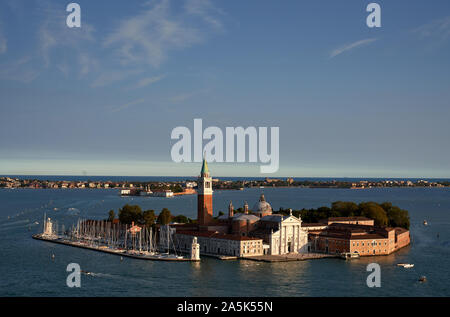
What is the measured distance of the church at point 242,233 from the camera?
41.4 metres

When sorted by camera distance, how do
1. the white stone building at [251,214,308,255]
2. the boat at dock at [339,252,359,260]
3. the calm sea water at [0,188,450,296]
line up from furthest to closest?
the white stone building at [251,214,308,255] → the boat at dock at [339,252,359,260] → the calm sea water at [0,188,450,296]

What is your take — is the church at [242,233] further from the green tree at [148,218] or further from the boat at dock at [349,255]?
the green tree at [148,218]

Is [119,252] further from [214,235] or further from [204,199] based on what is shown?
[204,199]

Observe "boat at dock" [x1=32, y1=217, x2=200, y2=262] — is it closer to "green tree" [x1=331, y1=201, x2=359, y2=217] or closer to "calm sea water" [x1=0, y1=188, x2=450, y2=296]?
"calm sea water" [x1=0, y1=188, x2=450, y2=296]

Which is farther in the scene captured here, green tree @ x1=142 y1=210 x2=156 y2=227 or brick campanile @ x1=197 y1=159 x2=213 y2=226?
green tree @ x1=142 y1=210 x2=156 y2=227

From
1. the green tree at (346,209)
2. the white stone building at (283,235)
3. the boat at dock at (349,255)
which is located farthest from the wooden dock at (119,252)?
the green tree at (346,209)

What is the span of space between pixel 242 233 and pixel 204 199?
440cm

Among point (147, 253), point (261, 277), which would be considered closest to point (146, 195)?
point (147, 253)

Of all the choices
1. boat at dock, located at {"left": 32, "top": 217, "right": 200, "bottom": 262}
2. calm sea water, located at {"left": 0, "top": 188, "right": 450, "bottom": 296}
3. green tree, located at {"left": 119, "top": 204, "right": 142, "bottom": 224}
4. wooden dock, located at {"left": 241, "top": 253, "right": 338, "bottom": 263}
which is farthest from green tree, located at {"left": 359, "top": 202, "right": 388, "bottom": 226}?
green tree, located at {"left": 119, "top": 204, "right": 142, "bottom": 224}

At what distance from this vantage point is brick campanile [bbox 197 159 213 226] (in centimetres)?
4712

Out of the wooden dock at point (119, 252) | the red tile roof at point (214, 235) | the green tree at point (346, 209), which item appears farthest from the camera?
the green tree at point (346, 209)

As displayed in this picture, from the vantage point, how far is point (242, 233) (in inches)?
1773
